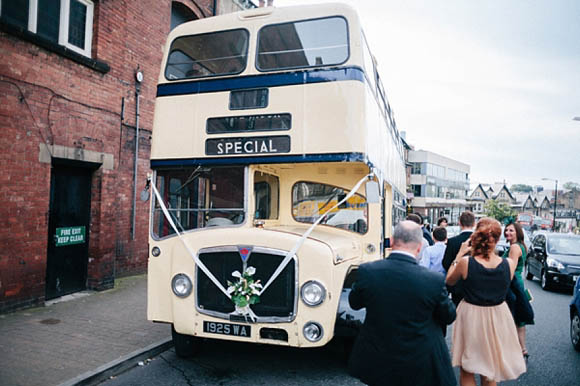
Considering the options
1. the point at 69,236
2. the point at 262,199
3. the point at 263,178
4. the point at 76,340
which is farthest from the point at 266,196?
the point at 69,236

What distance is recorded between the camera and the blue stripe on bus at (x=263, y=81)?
4832 mm

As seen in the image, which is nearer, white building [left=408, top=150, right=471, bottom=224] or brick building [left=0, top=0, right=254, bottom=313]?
brick building [left=0, top=0, right=254, bottom=313]

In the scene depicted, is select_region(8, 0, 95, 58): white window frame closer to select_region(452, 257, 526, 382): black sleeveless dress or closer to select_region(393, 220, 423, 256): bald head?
select_region(393, 220, 423, 256): bald head

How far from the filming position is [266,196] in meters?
5.44

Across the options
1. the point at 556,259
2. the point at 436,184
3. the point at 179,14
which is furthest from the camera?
the point at 436,184

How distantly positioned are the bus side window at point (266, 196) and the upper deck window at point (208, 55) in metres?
1.36

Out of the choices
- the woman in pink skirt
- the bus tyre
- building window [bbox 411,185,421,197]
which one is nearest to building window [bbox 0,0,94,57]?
the bus tyre

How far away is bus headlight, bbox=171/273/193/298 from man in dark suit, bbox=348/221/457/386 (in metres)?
→ 2.51

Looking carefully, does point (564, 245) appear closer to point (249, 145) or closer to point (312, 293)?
point (312, 293)

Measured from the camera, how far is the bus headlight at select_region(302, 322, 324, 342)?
434 cm

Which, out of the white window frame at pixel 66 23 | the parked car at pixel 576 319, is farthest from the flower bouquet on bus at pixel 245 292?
the white window frame at pixel 66 23

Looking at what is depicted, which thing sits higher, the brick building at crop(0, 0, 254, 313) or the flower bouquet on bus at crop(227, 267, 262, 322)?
the brick building at crop(0, 0, 254, 313)

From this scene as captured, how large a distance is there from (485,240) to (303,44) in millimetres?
3035

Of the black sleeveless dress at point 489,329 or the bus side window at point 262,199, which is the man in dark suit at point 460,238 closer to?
the black sleeveless dress at point 489,329
